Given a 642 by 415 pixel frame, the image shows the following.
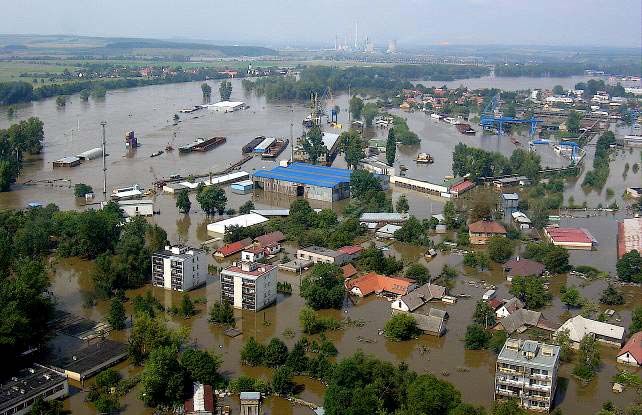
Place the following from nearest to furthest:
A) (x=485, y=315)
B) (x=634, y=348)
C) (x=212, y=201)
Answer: (x=634, y=348) < (x=485, y=315) < (x=212, y=201)

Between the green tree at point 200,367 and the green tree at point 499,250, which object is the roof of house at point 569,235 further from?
the green tree at point 200,367

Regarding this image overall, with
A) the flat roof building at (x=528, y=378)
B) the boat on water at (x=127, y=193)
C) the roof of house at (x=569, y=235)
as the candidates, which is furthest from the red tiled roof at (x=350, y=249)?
the boat on water at (x=127, y=193)

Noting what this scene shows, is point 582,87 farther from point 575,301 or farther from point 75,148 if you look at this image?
point 575,301

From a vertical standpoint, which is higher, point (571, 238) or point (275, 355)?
point (571, 238)

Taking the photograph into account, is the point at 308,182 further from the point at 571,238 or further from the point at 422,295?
the point at 422,295

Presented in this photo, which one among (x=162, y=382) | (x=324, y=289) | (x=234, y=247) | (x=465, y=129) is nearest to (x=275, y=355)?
(x=162, y=382)
